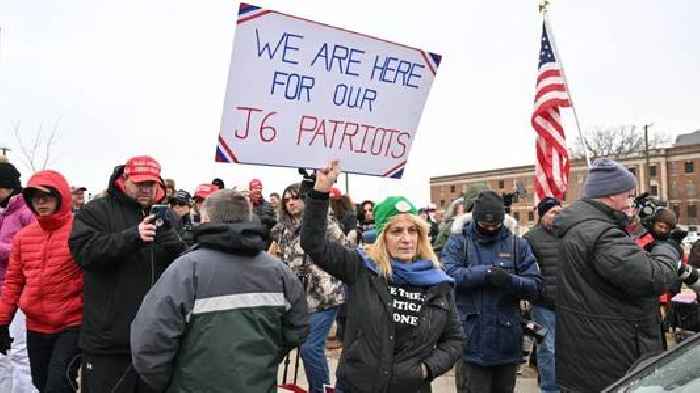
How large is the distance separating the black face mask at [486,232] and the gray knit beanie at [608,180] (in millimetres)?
986

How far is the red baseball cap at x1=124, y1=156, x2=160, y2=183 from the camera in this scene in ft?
11.8

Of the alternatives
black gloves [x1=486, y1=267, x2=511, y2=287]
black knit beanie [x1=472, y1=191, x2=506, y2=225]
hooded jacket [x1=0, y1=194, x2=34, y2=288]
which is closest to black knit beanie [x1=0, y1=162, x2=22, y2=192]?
hooded jacket [x1=0, y1=194, x2=34, y2=288]

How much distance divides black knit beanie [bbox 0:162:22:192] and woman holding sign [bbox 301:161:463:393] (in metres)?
3.20

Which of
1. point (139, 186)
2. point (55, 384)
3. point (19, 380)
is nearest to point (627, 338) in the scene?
point (139, 186)

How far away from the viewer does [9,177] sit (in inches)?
200

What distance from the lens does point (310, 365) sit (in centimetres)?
509

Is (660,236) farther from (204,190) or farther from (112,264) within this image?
(204,190)

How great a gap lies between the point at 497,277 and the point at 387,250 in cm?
123

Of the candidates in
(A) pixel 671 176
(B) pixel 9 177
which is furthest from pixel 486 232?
(A) pixel 671 176

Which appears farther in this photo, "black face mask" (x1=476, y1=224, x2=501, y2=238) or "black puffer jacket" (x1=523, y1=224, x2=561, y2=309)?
"black puffer jacket" (x1=523, y1=224, x2=561, y2=309)

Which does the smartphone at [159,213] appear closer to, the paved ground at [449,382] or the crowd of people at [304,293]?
the crowd of people at [304,293]

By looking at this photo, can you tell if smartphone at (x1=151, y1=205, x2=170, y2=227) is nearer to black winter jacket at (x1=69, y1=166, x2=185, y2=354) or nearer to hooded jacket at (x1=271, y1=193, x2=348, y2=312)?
black winter jacket at (x1=69, y1=166, x2=185, y2=354)

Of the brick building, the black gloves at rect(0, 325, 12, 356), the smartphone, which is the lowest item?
the black gloves at rect(0, 325, 12, 356)

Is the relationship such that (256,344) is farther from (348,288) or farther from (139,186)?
(139,186)
